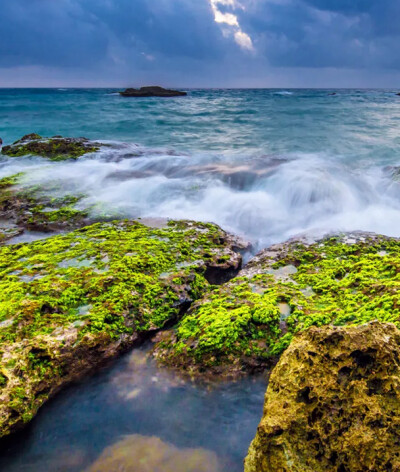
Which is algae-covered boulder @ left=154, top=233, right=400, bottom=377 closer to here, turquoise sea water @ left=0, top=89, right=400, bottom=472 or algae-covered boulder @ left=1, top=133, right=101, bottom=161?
turquoise sea water @ left=0, top=89, right=400, bottom=472

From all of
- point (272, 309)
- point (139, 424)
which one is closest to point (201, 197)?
point (272, 309)

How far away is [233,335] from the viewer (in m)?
4.46

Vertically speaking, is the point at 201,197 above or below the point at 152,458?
above

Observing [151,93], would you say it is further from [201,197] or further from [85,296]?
[85,296]

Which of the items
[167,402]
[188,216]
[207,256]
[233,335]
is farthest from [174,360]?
[188,216]

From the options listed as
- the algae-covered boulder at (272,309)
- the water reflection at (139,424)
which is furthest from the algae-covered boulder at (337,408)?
the algae-covered boulder at (272,309)

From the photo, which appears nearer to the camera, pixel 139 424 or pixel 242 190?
pixel 139 424

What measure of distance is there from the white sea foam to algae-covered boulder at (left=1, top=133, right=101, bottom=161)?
90 cm

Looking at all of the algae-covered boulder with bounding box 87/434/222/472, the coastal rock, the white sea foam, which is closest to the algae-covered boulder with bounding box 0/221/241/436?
the algae-covered boulder with bounding box 87/434/222/472

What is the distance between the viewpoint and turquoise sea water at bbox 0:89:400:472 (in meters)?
3.74

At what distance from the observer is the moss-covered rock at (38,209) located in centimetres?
884

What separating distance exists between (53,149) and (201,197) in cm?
923

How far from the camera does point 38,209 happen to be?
379 inches

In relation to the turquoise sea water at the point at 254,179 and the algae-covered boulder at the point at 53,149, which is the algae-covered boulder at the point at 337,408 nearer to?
the turquoise sea water at the point at 254,179
